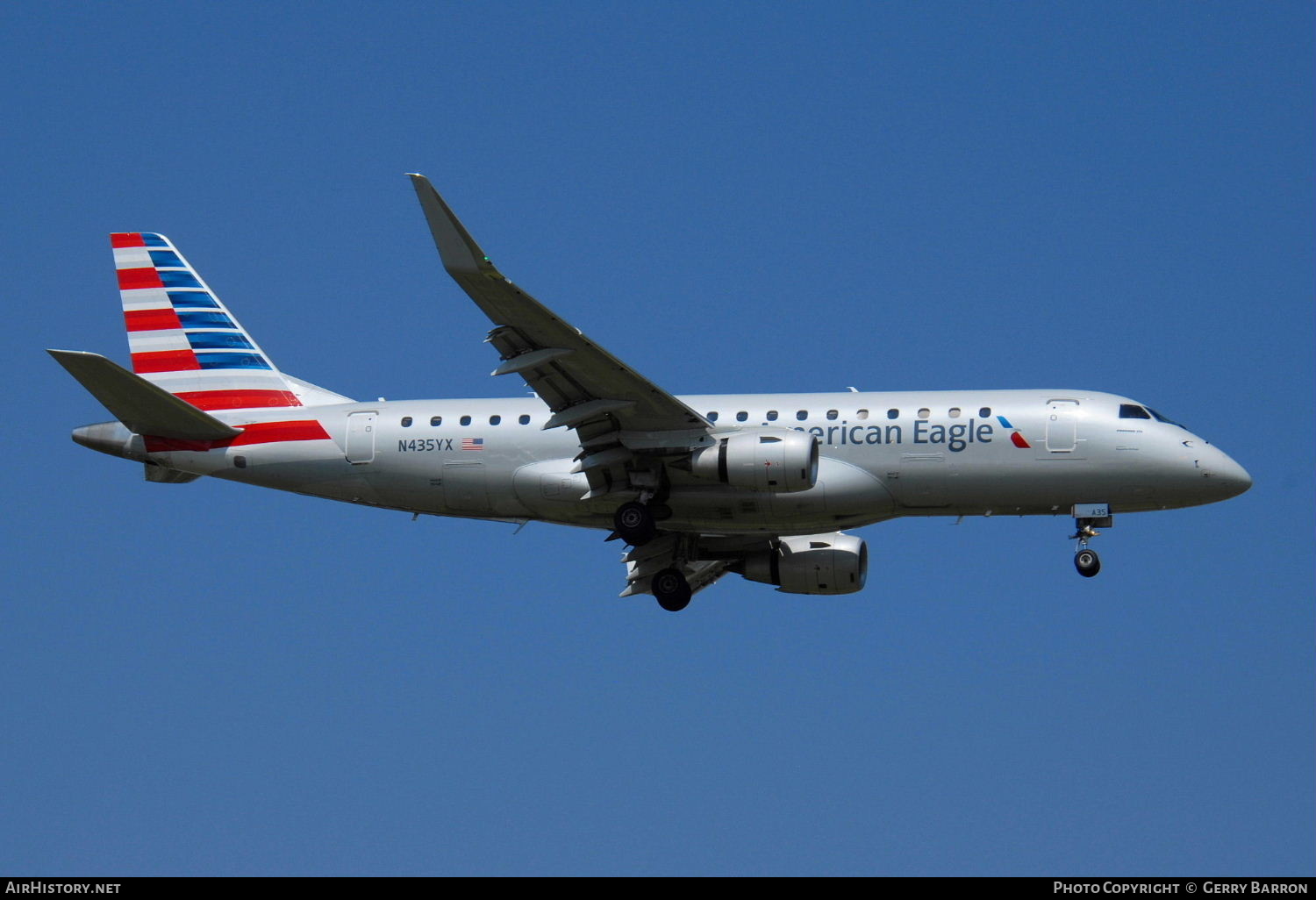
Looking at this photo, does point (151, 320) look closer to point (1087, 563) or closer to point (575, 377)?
point (575, 377)

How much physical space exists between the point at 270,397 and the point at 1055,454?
19.3 meters

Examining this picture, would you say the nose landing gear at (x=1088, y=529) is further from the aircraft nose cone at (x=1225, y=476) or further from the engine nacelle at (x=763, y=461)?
the engine nacelle at (x=763, y=461)

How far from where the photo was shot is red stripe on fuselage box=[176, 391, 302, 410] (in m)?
46.2

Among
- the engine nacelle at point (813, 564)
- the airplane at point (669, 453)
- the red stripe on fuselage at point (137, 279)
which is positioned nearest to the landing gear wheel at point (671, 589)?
the airplane at point (669, 453)

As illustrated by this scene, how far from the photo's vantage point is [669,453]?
42188 millimetres

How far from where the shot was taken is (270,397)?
1823 inches

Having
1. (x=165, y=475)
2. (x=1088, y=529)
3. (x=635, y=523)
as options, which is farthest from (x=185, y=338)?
(x=1088, y=529)

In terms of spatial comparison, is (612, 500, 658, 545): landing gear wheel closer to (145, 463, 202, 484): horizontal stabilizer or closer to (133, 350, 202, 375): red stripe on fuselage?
(145, 463, 202, 484): horizontal stabilizer

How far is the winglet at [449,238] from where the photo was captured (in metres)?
35.2

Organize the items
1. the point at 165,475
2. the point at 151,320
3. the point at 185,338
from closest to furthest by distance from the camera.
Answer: the point at 165,475 < the point at 185,338 < the point at 151,320

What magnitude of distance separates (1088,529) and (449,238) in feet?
53.3

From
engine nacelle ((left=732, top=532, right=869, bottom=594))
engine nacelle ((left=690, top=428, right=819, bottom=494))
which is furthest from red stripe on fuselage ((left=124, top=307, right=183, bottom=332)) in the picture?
engine nacelle ((left=732, top=532, right=869, bottom=594))

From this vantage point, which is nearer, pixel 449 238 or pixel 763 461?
pixel 449 238

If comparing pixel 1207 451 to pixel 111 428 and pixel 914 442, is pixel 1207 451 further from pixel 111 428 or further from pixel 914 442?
pixel 111 428
